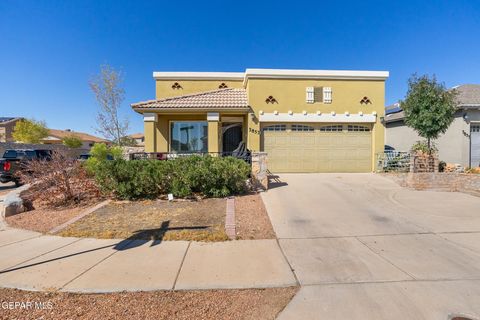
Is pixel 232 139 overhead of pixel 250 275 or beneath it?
overhead

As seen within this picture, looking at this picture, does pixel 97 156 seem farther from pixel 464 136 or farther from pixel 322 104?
pixel 464 136

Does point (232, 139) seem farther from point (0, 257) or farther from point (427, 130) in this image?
point (0, 257)

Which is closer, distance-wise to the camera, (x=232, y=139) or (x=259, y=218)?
(x=259, y=218)

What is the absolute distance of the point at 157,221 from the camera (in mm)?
6016

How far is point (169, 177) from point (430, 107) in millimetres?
11452

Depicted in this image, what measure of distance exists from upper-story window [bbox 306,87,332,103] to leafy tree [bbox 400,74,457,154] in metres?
3.69

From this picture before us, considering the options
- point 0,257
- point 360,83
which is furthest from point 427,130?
point 0,257

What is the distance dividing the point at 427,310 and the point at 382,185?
8224 millimetres

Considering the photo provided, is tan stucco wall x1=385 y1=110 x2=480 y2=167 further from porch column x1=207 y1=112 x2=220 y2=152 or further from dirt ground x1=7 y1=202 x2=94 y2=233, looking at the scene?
dirt ground x1=7 y1=202 x2=94 y2=233

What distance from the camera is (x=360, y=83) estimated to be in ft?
43.5

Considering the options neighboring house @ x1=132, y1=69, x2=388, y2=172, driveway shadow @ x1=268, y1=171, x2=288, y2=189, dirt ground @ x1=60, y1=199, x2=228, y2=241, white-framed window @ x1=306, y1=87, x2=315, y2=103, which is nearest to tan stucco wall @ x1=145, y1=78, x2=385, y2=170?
neighboring house @ x1=132, y1=69, x2=388, y2=172

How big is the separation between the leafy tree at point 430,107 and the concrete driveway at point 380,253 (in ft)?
12.0

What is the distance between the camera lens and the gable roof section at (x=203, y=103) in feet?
40.4

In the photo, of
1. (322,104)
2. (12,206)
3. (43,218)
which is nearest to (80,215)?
(43,218)
